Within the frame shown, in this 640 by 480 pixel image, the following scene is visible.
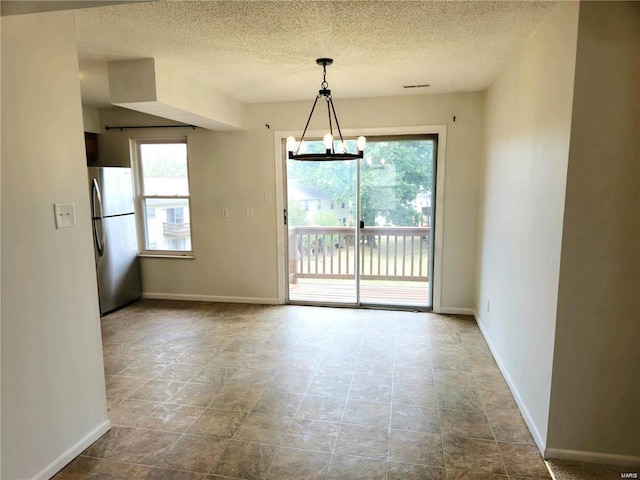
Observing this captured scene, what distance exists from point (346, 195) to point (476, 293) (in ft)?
5.77

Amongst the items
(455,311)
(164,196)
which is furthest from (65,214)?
(455,311)

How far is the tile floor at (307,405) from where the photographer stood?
202 cm

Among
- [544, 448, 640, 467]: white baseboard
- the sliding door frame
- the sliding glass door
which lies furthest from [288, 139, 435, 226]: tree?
[544, 448, 640, 467]: white baseboard

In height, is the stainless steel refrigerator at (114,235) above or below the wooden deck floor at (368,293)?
above

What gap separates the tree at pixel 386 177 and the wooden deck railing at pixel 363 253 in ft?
0.65

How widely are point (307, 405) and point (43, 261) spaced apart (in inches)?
67.6

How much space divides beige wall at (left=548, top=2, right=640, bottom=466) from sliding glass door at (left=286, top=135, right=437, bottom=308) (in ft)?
8.04

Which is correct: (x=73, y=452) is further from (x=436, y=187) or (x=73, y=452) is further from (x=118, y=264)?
(x=436, y=187)

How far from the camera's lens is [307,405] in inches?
101

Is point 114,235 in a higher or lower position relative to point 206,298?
higher

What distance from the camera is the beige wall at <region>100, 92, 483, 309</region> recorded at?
413cm

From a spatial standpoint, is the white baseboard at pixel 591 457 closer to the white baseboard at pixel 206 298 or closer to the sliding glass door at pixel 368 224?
the sliding glass door at pixel 368 224

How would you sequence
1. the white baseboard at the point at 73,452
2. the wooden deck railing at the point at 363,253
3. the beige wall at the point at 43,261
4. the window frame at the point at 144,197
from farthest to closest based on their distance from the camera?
the window frame at the point at 144,197 → the wooden deck railing at the point at 363,253 → the white baseboard at the point at 73,452 → the beige wall at the point at 43,261

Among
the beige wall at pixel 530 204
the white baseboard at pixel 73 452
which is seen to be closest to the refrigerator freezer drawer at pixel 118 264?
the white baseboard at pixel 73 452
